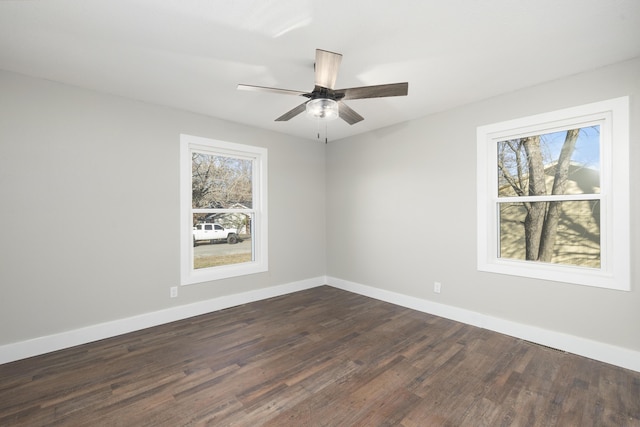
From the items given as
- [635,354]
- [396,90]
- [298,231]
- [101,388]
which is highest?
[396,90]

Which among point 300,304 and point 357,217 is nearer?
point 300,304

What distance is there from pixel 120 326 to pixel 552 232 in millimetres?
4564

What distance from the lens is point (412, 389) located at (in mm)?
2100

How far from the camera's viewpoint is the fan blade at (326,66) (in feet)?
5.79

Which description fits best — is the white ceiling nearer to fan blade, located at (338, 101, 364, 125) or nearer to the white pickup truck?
fan blade, located at (338, 101, 364, 125)

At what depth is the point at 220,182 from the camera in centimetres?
393

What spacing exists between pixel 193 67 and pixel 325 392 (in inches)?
111

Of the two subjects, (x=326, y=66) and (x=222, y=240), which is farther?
(x=222, y=240)

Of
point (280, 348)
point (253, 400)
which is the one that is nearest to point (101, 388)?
point (253, 400)

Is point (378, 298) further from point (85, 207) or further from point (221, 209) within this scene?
point (85, 207)

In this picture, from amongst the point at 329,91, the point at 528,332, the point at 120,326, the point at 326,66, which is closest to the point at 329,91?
the point at 329,91

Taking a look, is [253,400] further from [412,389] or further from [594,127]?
[594,127]

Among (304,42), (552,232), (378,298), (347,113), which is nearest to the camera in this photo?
(304,42)

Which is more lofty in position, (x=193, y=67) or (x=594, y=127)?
(x=193, y=67)
